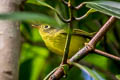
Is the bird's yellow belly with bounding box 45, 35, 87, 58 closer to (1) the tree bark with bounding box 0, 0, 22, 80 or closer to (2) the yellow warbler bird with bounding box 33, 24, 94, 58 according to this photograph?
(2) the yellow warbler bird with bounding box 33, 24, 94, 58

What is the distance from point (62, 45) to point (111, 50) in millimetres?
293

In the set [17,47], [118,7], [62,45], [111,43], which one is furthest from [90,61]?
[118,7]

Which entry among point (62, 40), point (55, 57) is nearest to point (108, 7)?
point (62, 40)

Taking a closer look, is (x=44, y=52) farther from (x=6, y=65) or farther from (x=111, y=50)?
(x=6, y=65)

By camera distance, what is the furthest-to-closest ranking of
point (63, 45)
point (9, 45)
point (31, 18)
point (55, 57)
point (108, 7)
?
point (55, 57), point (63, 45), point (9, 45), point (108, 7), point (31, 18)

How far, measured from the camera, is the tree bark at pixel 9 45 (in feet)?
3.72

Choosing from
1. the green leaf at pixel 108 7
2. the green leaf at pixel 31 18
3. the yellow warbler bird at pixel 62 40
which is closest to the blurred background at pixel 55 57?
the yellow warbler bird at pixel 62 40

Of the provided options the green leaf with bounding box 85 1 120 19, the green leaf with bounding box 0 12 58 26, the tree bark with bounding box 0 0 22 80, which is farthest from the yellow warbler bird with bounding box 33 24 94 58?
the green leaf with bounding box 0 12 58 26

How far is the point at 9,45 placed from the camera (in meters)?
1.19

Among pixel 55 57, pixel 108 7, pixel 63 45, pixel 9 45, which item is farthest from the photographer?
pixel 55 57

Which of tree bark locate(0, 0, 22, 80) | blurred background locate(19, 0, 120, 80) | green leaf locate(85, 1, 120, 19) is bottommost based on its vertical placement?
blurred background locate(19, 0, 120, 80)

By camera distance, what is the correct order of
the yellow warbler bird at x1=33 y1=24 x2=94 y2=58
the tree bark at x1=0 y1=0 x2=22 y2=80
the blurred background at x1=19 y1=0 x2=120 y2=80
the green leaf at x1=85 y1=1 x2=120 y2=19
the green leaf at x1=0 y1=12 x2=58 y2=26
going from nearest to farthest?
the green leaf at x1=0 y1=12 x2=58 y2=26
the green leaf at x1=85 y1=1 x2=120 y2=19
the tree bark at x1=0 y1=0 x2=22 y2=80
the yellow warbler bird at x1=33 y1=24 x2=94 y2=58
the blurred background at x1=19 y1=0 x2=120 y2=80

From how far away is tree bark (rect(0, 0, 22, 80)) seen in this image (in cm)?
113

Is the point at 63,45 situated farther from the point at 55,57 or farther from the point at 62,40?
the point at 55,57
